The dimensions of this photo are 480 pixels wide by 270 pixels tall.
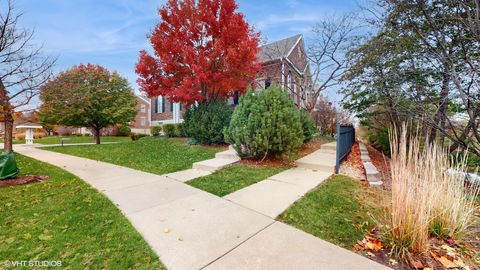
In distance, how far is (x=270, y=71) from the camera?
1554cm

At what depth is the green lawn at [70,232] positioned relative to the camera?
86.7 inches

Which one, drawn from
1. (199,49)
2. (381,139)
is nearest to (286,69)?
(199,49)

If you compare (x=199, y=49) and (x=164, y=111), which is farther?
(x=164, y=111)

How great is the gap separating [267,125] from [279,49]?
1307 centimetres

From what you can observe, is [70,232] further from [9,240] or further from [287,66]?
[287,66]

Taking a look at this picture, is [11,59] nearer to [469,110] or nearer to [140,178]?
[140,178]

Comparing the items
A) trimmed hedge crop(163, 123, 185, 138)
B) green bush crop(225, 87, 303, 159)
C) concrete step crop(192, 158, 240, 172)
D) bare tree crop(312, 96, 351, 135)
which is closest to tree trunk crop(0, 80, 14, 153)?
concrete step crop(192, 158, 240, 172)

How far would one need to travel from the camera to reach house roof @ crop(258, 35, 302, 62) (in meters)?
15.5

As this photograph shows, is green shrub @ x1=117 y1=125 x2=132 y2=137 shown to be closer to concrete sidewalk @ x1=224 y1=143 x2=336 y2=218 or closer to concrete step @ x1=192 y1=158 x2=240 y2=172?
concrete step @ x1=192 y1=158 x2=240 y2=172

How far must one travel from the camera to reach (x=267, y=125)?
5.88 metres

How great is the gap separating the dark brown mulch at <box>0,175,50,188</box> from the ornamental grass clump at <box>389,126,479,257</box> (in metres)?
7.43

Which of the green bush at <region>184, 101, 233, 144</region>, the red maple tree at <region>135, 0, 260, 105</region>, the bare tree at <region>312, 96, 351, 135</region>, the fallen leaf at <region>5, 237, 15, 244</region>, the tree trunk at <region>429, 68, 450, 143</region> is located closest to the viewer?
the fallen leaf at <region>5, 237, 15, 244</region>

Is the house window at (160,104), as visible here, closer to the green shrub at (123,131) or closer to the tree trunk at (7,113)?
the green shrub at (123,131)

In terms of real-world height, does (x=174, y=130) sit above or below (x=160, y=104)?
below
